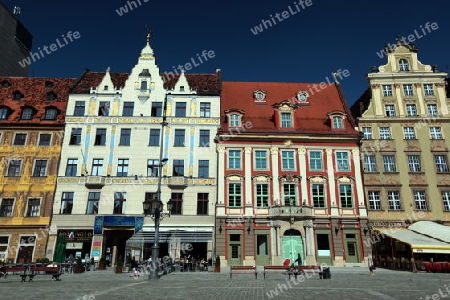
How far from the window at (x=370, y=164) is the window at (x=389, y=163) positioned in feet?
3.15

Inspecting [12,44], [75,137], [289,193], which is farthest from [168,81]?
[12,44]

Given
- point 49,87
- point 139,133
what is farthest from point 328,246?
point 49,87

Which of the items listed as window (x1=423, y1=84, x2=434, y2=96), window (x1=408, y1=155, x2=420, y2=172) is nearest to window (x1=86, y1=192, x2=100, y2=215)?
window (x1=408, y1=155, x2=420, y2=172)

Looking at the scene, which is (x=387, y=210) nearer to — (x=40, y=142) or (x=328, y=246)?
(x=328, y=246)

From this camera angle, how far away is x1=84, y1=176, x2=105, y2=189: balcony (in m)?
30.8

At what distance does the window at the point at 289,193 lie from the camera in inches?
1233

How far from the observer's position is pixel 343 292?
13789mm

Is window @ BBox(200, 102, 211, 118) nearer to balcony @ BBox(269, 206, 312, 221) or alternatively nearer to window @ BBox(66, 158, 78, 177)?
balcony @ BBox(269, 206, 312, 221)

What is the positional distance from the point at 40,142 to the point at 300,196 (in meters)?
24.6

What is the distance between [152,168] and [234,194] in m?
7.88

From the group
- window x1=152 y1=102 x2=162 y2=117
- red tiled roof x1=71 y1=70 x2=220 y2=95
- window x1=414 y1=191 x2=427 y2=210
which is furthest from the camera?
red tiled roof x1=71 y1=70 x2=220 y2=95

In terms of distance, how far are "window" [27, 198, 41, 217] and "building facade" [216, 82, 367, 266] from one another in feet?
51.6

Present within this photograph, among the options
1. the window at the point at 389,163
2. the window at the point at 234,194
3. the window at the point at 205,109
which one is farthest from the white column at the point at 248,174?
the window at the point at 389,163

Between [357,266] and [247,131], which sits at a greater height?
[247,131]
